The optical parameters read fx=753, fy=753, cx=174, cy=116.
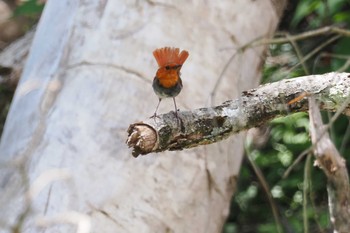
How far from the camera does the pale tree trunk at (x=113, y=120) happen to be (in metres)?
2.34

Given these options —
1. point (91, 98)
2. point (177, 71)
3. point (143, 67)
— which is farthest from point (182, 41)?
point (177, 71)

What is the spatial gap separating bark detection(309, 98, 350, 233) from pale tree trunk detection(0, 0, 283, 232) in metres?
0.88

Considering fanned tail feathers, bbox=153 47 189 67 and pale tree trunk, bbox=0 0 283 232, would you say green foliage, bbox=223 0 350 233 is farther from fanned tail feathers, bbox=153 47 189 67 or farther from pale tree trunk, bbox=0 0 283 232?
fanned tail feathers, bbox=153 47 189 67

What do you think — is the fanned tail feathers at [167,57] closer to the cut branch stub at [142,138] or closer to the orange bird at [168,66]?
the orange bird at [168,66]

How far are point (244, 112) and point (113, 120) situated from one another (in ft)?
3.00

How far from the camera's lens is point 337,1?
2.99m

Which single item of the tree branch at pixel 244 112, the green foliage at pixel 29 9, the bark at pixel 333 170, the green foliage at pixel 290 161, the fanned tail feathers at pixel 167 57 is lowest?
the bark at pixel 333 170

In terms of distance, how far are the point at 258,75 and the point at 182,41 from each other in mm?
486

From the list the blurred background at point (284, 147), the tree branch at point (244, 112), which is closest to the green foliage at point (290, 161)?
the blurred background at point (284, 147)

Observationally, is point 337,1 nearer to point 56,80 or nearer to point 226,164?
point 226,164

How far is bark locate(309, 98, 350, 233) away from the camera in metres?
1.41

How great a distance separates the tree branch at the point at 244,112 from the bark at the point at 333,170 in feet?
0.57

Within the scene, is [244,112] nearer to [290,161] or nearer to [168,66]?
[168,66]

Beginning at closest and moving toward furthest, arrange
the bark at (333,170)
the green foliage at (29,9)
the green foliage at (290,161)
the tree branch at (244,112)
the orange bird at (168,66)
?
the bark at (333,170) → the tree branch at (244,112) → the orange bird at (168,66) → the green foliage at (290,161) → the green foliage at (29,9)
